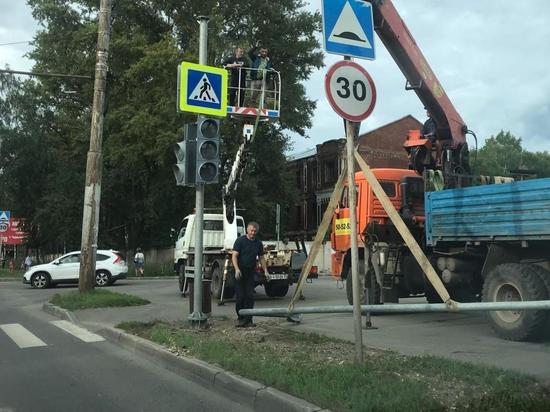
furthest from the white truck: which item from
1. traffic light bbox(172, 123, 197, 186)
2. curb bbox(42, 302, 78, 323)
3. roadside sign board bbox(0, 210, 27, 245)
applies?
roadside sign board bbox(0, 210, 27, 245)

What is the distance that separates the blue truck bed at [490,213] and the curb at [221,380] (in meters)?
4.70

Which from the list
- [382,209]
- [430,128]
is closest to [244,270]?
[382,209]

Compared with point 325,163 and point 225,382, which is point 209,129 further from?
point 325,163

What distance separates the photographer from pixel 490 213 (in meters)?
8.79

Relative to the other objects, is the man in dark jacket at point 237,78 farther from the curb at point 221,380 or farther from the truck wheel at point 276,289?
the curb at point 221,380

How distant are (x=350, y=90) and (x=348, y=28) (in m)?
0.67

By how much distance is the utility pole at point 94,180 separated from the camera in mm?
14414

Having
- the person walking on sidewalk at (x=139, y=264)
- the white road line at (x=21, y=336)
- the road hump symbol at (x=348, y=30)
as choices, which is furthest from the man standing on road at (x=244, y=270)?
the person walking on sidewalk at (x=139, y=264)

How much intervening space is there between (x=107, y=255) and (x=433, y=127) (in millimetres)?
17616

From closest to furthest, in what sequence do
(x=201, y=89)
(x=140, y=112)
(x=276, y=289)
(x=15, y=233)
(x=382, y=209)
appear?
(x=201, y=89) → (x=382, y=209) → (x=276, y=289) → (x=140, y=112) → (x=15, y=233)

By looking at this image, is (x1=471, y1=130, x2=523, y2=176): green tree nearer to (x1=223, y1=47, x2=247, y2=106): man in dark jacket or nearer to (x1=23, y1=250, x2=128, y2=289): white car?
(x1=23, y1=250, x2=128, y2=289): white car

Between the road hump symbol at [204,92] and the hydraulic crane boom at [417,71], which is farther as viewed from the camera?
the hydraulic crane boom at [417,71]

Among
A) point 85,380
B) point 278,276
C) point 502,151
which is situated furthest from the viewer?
point 502,151

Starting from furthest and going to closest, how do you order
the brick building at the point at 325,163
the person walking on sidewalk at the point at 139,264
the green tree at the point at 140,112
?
the brick building at the point at 325,163
the person walking on sidewalk at the point at 139,264
the green tree at the point at 140,112
